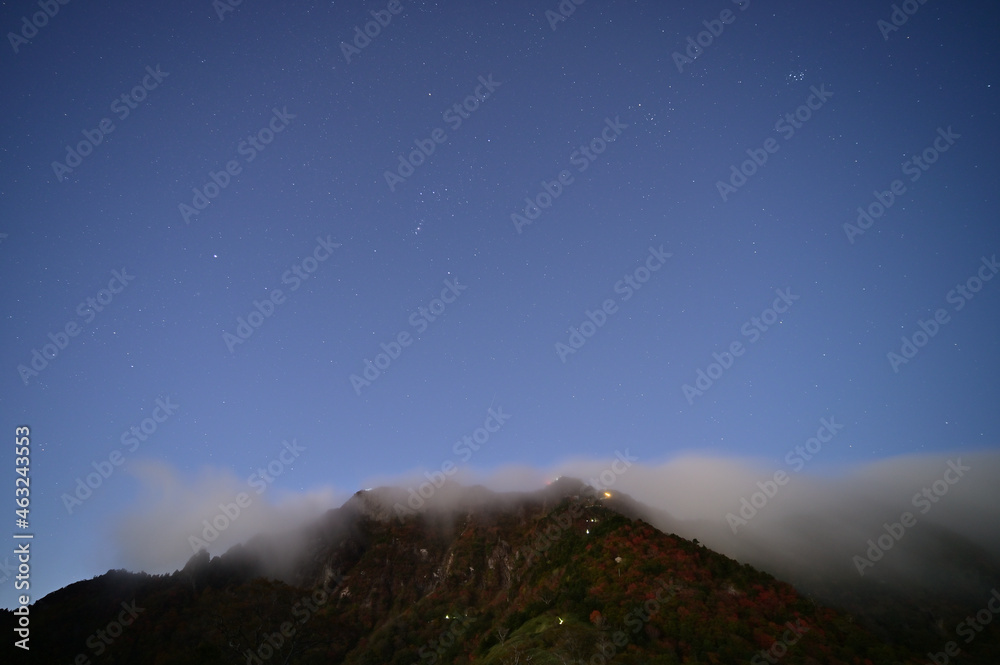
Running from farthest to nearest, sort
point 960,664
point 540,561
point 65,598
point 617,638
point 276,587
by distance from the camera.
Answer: point 65,598 < point 540,561 < point 960,664 < point 276,587 < point 617,638

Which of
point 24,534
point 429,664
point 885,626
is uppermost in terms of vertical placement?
point 24,534

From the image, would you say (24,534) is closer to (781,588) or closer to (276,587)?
(276,587)

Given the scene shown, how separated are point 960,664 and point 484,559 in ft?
443

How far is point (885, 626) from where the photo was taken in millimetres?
136875

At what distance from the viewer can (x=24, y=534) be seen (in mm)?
33469

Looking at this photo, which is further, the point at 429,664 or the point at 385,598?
the point at 385,598

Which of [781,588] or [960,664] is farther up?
[781,588]

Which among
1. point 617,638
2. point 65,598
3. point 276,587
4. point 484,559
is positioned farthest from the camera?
point 484,559

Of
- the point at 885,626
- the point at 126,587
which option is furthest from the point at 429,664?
the point at 885,626

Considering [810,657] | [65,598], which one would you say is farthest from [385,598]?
[810,657]

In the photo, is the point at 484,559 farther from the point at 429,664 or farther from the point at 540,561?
the point at 429,664

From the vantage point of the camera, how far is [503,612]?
120m

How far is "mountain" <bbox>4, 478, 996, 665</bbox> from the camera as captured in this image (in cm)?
6278

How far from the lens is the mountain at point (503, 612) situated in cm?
6278
